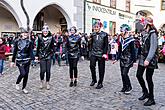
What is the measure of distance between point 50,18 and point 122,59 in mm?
14778

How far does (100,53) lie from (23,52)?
205cm

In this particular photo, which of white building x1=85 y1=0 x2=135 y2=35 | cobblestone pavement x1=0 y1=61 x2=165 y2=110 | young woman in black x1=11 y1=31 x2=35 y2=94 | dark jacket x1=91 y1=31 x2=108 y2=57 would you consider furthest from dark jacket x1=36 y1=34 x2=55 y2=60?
white building x1=85 y1=0 x2=135 y2=35

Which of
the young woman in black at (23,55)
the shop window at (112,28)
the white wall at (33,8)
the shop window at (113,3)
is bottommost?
the young woman in black at (23,55)

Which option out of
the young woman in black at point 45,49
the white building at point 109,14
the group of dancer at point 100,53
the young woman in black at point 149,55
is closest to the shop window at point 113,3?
the white building at point 109,14

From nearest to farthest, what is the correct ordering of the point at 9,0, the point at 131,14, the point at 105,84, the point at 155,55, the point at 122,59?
the point at 155,55 < the point at 122,59 < the point at 105,84 < the point at 9,0 < the point at 131,14

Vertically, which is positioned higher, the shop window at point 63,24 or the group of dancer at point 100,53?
the shop window at point 63,24

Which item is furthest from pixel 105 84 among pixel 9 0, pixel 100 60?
pixel 9 0

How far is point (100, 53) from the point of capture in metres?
8.02

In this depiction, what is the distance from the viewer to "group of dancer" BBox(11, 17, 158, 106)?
621 cm

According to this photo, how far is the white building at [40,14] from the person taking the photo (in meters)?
16.6

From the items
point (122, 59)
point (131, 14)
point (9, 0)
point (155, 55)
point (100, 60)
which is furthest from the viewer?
point (131, 14)

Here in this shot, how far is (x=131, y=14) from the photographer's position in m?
28.8

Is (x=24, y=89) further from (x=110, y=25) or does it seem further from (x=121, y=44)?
(x=110, y=25)

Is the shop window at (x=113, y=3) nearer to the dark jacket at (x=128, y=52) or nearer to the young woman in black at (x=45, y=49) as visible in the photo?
the young woman in black at (x=45, y=49)
